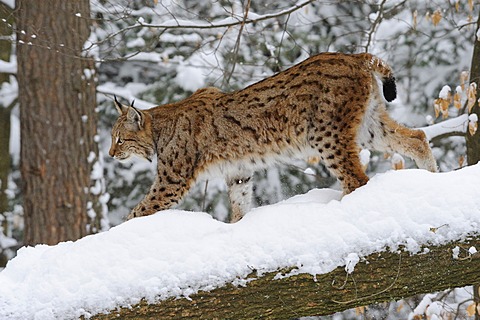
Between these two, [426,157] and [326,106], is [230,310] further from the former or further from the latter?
[426,157]

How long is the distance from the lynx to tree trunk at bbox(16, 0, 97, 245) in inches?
65.4

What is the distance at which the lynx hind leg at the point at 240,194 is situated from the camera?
608 centimetres

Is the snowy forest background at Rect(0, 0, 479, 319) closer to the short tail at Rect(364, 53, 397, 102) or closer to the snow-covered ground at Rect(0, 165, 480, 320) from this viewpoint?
the short tail at Rect(364, 53, 397, 102)

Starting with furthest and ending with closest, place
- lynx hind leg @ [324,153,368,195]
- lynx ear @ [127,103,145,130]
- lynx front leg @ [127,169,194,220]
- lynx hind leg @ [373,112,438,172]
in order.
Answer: lynx ear @ [127,103,145,130] → lynx front leg @ [127,169,194,220] → lynx hind leg @ [373,112,438,172] → lynx hind leg @ [324,153,368,195]

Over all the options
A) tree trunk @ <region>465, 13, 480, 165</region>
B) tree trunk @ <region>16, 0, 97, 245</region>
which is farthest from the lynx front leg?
tree trunk @ <region>465, 13, 480, 165</region>

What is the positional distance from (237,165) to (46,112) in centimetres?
277

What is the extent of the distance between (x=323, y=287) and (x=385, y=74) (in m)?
1.90

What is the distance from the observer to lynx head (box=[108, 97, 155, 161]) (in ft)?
19.9

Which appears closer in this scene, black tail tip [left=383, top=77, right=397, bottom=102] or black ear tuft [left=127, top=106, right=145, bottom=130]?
black tail tip [left=383, top=77, right=397, bottom=102]

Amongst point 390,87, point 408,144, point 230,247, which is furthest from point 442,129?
point 230,247

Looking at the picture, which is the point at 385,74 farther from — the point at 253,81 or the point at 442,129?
the point at 253,81

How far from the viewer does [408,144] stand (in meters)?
5.68

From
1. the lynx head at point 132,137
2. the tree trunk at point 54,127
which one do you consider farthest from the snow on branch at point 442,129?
the tree trunk at point 54,127

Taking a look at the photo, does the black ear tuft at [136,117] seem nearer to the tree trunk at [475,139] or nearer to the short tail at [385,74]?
the short tail at [385,74]
